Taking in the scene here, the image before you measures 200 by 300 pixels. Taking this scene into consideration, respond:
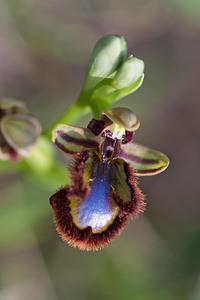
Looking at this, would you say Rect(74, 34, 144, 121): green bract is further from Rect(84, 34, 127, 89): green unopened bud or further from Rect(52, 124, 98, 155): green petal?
Rect(52, 124, 98, 155): green petal

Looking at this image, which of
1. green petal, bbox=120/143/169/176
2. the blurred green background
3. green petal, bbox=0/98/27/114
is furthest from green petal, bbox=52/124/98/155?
the blurred green background

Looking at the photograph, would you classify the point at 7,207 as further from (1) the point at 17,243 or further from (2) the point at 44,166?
(2) the point at 44,166

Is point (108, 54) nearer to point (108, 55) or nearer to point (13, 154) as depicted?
point (108, 55)

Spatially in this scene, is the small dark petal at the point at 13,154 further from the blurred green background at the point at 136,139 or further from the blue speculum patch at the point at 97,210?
the blurred green background at the point at 136,139

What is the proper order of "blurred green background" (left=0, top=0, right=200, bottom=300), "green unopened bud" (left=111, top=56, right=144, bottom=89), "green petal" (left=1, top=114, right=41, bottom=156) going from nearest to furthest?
1. "green unopened bud" (left=111, top=56, right=144, bottom=89)
2. "green petal" (left=1, top=114, right=41, bottom=156)
3. "blurred green background" (left=0, top=0, right=200, bottom=300)

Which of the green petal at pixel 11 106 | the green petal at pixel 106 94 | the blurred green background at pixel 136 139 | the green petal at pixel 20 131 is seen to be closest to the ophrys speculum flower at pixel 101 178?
the green petal at pixel 106 94

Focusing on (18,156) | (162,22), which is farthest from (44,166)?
(162,22)
